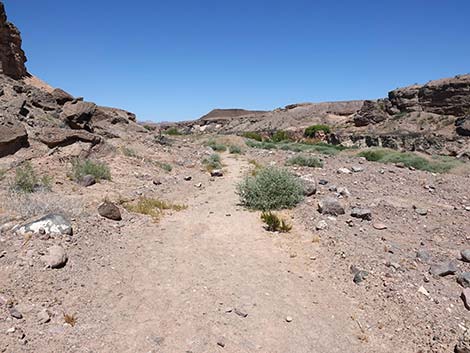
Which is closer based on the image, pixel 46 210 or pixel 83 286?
Answer: pixel 83 286

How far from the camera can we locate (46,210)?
5.36 m

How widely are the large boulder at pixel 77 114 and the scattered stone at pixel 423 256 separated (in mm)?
11413

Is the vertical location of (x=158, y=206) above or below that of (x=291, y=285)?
above

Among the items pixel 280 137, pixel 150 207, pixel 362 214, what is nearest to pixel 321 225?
pixel 362 214

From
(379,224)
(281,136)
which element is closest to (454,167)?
(379,224)

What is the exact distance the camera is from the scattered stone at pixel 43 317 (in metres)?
3.36

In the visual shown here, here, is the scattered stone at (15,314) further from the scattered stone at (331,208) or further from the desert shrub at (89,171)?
the desert shrub at (89,171)

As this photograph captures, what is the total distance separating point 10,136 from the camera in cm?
905

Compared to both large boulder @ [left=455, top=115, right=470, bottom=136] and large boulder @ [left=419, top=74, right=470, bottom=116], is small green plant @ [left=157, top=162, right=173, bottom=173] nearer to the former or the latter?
large boulder @ [left=455, top=115, right=470, bottom=136]

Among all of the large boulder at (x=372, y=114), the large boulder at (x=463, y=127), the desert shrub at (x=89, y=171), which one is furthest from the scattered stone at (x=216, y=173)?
the large boulder at (x=372, y=114)

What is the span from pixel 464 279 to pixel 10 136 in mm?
9623

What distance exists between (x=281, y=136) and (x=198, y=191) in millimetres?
28803

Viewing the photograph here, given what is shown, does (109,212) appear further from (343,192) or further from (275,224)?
(343,192)

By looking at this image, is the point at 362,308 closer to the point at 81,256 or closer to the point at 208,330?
the point at 208,330
